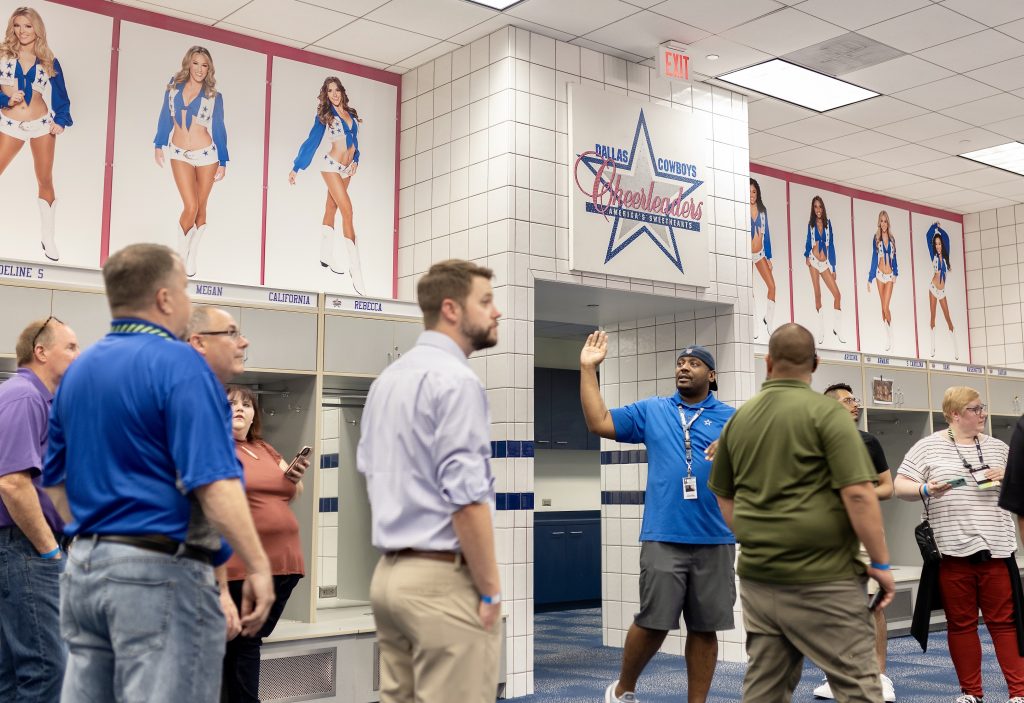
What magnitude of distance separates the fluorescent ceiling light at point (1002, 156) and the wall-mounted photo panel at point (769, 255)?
164cm

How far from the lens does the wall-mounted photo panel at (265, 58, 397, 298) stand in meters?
6.59

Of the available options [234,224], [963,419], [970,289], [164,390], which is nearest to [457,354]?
[164,390]

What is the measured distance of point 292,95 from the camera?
667 cm

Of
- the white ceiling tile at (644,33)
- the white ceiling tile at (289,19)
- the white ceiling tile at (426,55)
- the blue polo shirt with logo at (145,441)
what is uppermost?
the white ceiling tile at (644,33)

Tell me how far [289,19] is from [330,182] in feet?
3.31

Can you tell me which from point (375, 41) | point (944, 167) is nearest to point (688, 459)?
point (375, 41)

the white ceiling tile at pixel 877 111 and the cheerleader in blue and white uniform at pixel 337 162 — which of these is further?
the white ceiling tile at pixel 877 111

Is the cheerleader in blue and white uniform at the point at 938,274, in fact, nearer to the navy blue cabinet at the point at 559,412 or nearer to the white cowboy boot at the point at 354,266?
the navy blue cabinet at the point at 559,412

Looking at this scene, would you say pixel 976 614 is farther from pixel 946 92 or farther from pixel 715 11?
pixel 946 92

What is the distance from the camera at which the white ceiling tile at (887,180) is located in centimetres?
954

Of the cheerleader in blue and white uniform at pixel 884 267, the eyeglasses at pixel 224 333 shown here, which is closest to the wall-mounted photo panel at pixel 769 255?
the cheerleader in blue and white uniform at pixel 884 267

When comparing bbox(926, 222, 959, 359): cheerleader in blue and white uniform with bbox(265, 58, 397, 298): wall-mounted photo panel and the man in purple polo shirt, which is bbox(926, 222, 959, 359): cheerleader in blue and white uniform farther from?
the man in purple polo shirt

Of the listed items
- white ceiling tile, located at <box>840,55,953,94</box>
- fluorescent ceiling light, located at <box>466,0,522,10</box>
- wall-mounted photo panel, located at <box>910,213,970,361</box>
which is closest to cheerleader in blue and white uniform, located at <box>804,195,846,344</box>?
wall-mounted photo panel, located at <box>910,213,970,361</box>

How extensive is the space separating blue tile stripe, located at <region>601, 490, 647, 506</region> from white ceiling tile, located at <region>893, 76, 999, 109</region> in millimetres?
3431
